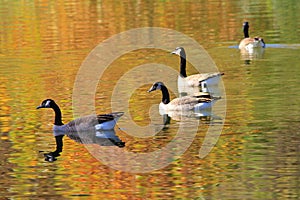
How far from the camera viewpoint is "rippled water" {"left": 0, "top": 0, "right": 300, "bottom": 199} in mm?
12977

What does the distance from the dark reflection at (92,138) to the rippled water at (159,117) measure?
5.1 inches

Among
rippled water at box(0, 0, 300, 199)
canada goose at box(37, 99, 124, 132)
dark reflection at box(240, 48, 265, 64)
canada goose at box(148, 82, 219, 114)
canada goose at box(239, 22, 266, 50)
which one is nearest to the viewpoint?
rippled water at box(0, 0, 300, 199)

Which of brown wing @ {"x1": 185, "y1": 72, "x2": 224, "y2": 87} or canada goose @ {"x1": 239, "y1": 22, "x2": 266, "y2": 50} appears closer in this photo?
brown wing @ {"x1": 185, "y1": 72, "x2": 224, "y2": 87}

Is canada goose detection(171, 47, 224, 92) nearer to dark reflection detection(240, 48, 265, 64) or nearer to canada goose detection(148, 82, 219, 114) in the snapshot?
canada goose detection(148, 82, 219, 114)

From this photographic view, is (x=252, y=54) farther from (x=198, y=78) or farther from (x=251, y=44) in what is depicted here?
(x=198, y=78)

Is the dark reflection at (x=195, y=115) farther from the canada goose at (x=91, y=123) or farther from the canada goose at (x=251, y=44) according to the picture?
the canada goose at (x=251, y=44)

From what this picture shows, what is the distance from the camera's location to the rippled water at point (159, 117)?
13.0m

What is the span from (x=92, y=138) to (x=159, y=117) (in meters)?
2.12

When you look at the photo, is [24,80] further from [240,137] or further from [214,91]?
[240,137]

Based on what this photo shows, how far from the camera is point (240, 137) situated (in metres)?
15.9

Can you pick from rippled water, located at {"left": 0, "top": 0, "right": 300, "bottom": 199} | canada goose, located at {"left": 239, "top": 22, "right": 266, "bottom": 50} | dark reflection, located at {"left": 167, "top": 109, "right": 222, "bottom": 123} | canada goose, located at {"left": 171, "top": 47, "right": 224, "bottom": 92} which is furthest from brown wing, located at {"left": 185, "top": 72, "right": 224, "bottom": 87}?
canada goose, located at {"left": 239, "top": 22, "right": 266, "bottom": 50}

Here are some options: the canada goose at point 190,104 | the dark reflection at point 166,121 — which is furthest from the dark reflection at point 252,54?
the dark reflection at point 166,121

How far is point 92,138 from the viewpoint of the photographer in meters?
17.0

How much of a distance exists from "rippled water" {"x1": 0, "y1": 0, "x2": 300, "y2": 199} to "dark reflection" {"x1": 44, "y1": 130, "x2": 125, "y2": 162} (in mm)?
130
